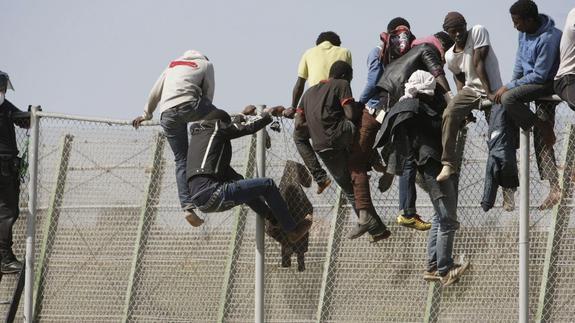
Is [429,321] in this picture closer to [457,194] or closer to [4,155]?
[457,194]

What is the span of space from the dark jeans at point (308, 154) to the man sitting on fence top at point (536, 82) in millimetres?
1971

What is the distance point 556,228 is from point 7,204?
6167 millimetres

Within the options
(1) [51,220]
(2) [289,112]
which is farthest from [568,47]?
(1) [51,220]

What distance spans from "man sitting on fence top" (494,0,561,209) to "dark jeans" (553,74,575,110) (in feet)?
0.55

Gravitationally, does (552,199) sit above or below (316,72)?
below

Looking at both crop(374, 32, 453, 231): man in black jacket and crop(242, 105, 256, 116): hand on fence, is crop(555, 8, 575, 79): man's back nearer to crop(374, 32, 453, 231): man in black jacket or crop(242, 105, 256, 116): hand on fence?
crop(374, 32, 453, 231): man in black jacket

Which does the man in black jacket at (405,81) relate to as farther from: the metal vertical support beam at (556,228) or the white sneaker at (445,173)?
the metal vertical support beam at (556,228)

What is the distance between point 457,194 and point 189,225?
3.14m

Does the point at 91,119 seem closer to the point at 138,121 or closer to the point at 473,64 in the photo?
the point at 138,121

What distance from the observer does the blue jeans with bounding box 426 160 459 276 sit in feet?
37.4

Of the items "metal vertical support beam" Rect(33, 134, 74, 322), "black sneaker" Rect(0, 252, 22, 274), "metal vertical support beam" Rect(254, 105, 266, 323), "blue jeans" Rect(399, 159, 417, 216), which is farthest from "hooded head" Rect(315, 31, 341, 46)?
"black sneaker" Rect(0, 252, 22, 274)

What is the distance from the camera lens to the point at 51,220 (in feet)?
46.9

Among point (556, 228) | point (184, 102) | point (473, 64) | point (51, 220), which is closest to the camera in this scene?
point (556, 228)

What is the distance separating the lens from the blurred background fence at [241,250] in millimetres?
11398
